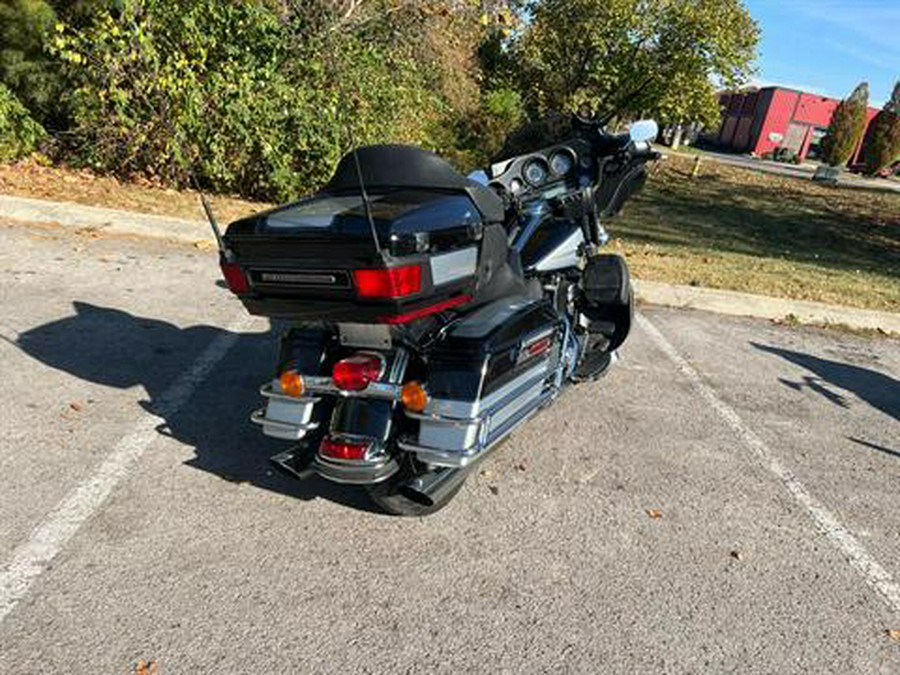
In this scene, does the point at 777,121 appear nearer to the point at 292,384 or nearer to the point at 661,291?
the point at 661,291

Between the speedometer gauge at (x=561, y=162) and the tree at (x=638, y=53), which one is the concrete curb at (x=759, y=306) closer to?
the speedometer gauge at (x=561, y=162)

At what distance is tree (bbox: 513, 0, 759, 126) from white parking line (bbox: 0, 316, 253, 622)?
19638 millimetres

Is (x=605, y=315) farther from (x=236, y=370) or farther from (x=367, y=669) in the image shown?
(x=367, y=669)

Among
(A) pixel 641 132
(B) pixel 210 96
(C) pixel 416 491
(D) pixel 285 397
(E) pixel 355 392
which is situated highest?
(A) pixel 641 132

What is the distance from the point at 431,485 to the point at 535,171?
225cm

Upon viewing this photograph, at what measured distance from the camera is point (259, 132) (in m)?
9.41

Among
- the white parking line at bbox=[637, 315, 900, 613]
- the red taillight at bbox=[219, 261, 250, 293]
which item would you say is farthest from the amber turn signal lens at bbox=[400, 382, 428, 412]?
the white parking line at bbox=[637, 315, 900, 613]

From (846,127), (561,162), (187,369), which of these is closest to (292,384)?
(187,369)

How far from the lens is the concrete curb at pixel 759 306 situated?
25.0 feet

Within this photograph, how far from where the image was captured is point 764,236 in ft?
49.9

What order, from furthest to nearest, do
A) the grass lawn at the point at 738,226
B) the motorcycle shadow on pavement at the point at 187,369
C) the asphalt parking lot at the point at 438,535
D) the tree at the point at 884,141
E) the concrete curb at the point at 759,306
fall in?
the tree at the point at 884,141
the grass lawn at the point at 738,226
the concrete curb at the point at 759,306
the motorcycle shadow on pavement at the point at 187,369
the asphalt parking lot at the point at 438,535

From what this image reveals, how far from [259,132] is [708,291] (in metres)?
5.79

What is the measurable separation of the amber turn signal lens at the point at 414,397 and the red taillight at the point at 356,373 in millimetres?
151

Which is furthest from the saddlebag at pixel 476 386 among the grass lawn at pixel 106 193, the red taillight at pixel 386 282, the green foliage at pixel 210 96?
the green foliage at pixel 210 96
